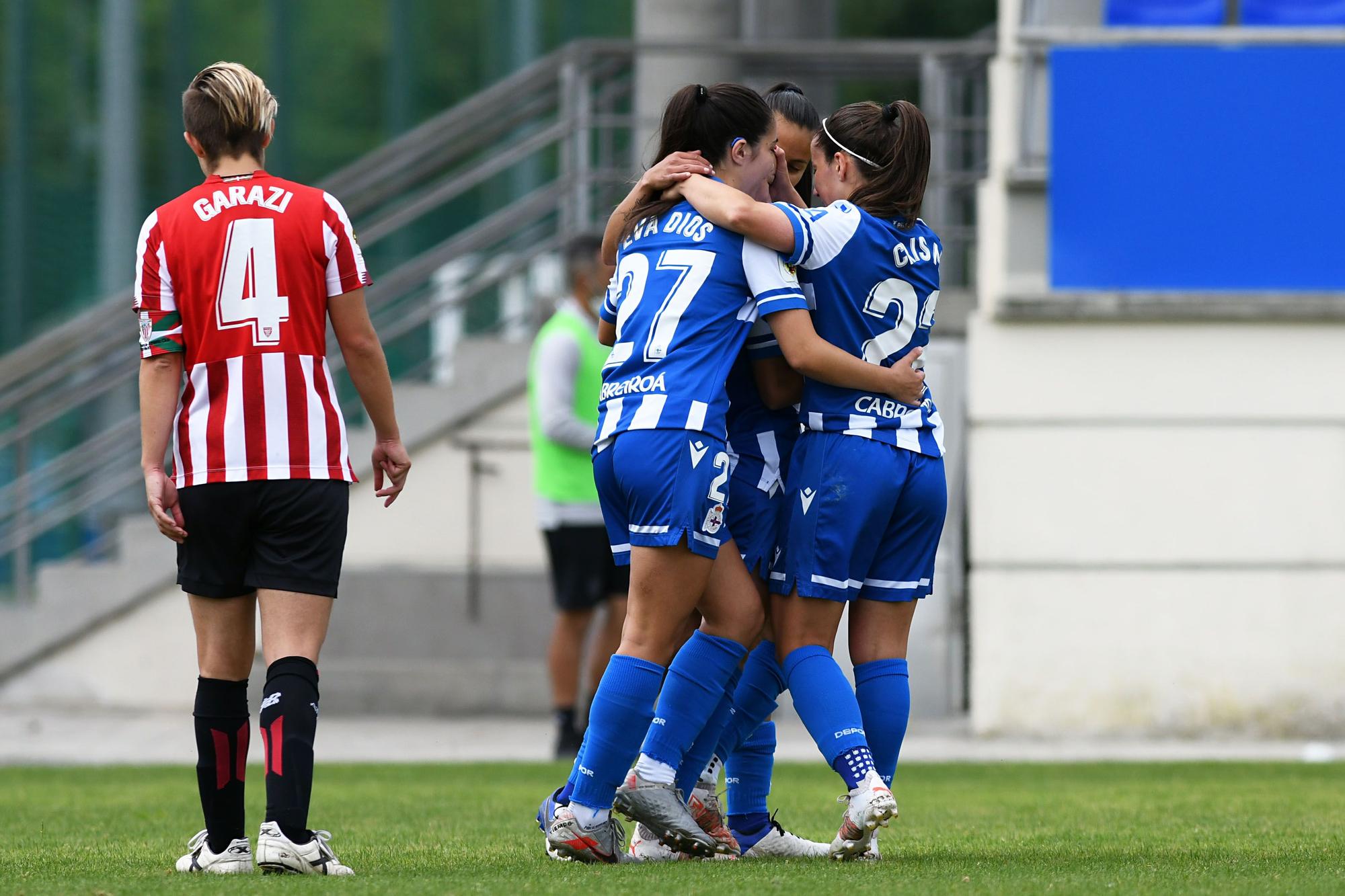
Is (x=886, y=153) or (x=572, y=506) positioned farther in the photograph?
(x=572, y=506)

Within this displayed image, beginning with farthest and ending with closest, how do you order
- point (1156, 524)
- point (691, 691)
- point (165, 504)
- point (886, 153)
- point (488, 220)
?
1. point (488, 220)
2. point (1156, 524)
3. point (886, 153)
4. point (691, 691)
5. point (165, 504)

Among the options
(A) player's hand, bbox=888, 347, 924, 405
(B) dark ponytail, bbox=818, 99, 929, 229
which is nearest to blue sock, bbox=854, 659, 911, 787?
(A) player's hand, bbox=888, 347, 924, 405

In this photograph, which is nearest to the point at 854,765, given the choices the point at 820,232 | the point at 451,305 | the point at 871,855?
the point at 871,855

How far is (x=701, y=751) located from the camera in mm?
4922

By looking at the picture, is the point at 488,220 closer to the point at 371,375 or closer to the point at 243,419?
the point at 371,375

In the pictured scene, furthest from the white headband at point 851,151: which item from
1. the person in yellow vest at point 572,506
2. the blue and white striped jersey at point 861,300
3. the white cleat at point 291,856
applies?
the person in yellow vest at point 572,506

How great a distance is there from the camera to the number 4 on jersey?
457cm

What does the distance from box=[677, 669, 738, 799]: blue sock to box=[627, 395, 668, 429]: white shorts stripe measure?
68 centimetres

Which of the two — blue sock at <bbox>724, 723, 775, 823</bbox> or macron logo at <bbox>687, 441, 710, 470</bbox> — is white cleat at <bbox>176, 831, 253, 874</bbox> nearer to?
blue sock at <bbox>724, 723, 775, 823</bbox>

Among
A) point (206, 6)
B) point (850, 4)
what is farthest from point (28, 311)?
point (850, 4)

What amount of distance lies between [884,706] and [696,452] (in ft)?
2.71

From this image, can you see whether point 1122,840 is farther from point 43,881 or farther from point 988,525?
point 988,525

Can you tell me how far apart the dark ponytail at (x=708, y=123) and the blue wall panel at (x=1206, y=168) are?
5213 mm

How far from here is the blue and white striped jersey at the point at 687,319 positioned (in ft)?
15.2
